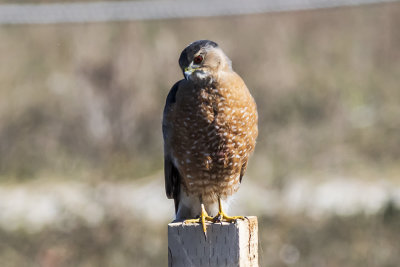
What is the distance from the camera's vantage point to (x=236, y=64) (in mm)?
11102

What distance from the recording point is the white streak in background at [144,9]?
11.8 metres

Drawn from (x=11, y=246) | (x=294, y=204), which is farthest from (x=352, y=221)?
(x=11, y=246)

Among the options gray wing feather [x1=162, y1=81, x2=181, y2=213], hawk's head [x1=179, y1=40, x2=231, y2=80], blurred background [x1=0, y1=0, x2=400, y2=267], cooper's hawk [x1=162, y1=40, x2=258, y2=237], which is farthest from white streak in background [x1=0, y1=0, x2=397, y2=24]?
hawk's head [x1=179, y1=40, x2=231, y2=80]

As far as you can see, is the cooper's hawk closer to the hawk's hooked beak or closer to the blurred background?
the hawk's hooked beak

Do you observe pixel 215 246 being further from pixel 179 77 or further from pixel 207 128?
pixel 179 77

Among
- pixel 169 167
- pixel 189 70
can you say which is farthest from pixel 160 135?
pixel 189 70

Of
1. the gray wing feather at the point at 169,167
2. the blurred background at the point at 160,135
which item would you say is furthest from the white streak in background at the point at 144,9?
the gray wing feather at the point at 169,167

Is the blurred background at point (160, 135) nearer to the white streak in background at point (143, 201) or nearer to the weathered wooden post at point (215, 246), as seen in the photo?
the white streak in background at point (143, 201)

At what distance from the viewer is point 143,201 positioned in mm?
8727

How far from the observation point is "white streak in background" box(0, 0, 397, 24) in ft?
38.9

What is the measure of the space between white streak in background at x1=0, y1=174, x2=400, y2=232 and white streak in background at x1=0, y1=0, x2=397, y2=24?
11.6ft

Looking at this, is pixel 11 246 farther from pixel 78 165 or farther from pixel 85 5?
pixel 85 5

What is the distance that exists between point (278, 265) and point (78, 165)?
11.5 feet

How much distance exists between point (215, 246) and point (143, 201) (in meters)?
5.87
